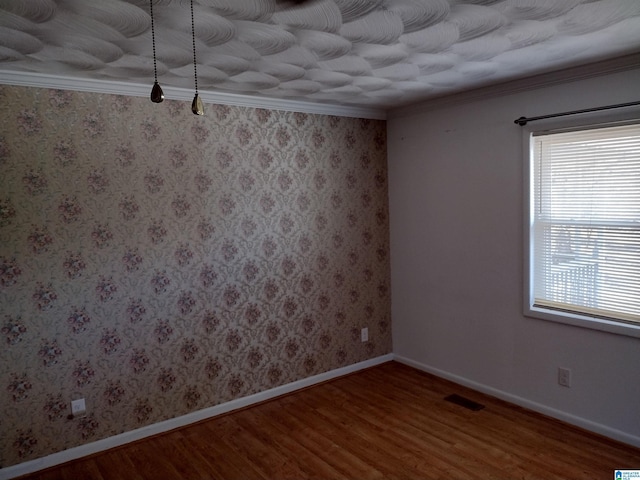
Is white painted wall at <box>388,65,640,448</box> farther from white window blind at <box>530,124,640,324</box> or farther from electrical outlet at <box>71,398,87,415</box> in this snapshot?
electrical outlet at <box>71,398,87,415</box>

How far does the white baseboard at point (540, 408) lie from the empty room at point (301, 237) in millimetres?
17

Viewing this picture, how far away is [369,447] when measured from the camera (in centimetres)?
300

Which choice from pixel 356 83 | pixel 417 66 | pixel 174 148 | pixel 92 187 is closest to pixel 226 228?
pixel 174 148

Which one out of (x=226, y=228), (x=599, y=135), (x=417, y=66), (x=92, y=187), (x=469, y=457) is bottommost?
(x=469, y=457)

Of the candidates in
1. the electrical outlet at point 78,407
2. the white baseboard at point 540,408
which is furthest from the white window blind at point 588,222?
the electrical outlet at point 78,407

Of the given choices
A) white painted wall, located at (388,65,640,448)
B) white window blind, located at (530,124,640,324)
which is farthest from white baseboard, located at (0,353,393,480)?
white window blind, located at (530,124,640,324)

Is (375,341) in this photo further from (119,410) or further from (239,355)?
(119,410)

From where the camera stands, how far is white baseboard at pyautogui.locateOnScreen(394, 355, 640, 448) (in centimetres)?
294

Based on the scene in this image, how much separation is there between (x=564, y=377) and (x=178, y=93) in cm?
332

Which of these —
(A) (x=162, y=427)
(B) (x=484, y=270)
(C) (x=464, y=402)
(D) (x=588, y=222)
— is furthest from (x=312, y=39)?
(C) (x=464, y=402)

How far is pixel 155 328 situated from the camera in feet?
10.5

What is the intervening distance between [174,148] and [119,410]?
1.81 m

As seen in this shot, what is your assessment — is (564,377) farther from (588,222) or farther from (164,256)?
(164,256)

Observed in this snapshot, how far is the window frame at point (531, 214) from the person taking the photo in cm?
286
